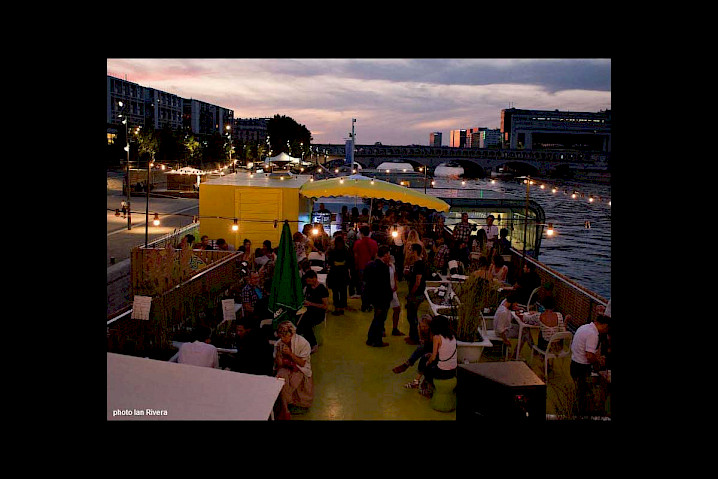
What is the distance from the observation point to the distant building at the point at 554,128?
15550 cm

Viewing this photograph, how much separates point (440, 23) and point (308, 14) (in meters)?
0.82

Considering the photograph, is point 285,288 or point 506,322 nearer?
point 285,288

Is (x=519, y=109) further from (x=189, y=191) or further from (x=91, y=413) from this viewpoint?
(x=91, y=413)

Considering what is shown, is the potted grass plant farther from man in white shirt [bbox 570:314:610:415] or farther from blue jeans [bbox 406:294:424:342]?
man in white shirt [bbox 570:314:610:415]

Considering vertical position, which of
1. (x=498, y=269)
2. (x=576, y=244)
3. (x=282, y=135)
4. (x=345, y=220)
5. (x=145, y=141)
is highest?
(x=282, y=135)

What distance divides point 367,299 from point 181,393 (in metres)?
4.81

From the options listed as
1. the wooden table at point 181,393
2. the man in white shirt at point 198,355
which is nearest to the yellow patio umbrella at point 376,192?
the man in white shirt at point 198,355

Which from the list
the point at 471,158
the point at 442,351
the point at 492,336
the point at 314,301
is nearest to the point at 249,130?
the point at 471,158

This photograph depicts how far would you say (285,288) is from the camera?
285 inches

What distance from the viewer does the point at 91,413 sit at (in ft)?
A: 11.7

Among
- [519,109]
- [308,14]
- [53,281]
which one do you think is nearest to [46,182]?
[53,281]

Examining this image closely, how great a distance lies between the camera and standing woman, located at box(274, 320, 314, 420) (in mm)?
6363

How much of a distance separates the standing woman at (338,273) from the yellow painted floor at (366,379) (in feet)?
1.68

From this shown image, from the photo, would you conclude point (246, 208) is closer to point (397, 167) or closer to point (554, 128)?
point (397, 167)
